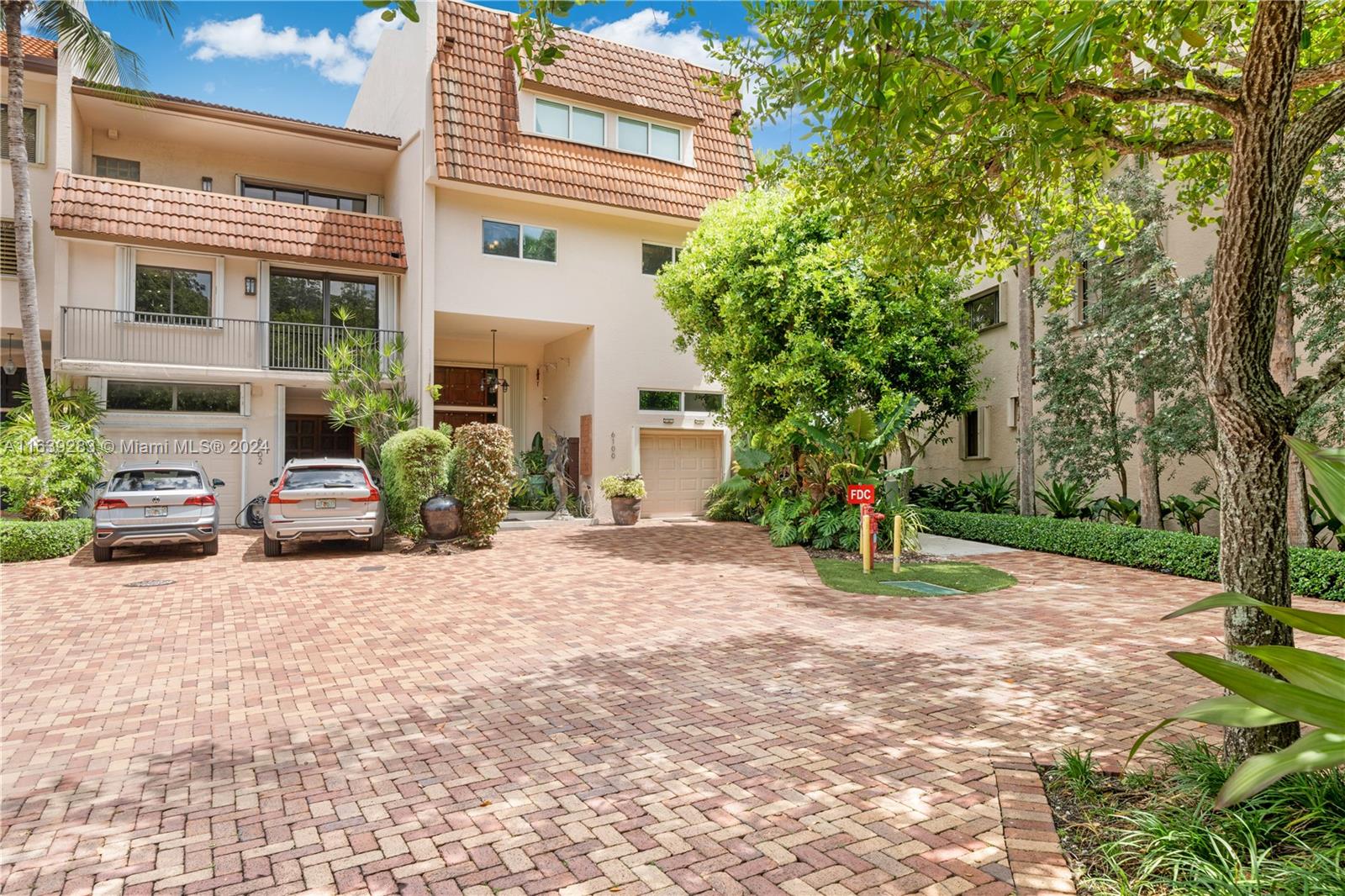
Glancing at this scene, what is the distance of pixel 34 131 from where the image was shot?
17.5 meters

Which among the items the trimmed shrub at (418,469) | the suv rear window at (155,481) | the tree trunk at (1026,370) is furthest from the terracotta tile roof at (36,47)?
the tree trunk at (1026,370)

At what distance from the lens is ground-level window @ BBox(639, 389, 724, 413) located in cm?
2016

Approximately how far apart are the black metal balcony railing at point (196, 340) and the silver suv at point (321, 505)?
18.0ft

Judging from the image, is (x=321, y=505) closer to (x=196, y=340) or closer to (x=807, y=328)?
(x=196, y=340)

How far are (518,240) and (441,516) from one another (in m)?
7.92

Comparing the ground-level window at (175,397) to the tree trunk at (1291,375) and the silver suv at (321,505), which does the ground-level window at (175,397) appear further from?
the tree trunk at (1291,375)

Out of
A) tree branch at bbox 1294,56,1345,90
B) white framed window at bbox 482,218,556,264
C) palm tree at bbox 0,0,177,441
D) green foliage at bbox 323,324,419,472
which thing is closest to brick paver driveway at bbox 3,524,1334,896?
tree branch at bbox 1294,56,1345,90

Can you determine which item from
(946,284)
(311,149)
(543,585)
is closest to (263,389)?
(311,149)

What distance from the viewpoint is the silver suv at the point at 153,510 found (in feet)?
40.2

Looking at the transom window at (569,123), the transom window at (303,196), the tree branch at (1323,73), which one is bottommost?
the tree branch at (1323,73)

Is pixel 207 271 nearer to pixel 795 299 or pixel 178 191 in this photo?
pixel 178 191

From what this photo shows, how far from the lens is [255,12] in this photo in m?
10.4

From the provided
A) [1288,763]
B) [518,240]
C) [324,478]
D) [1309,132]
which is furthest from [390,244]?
[1288,763]

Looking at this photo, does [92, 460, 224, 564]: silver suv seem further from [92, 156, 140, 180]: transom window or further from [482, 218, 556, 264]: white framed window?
[92, 156, 140, 180]: transom window
